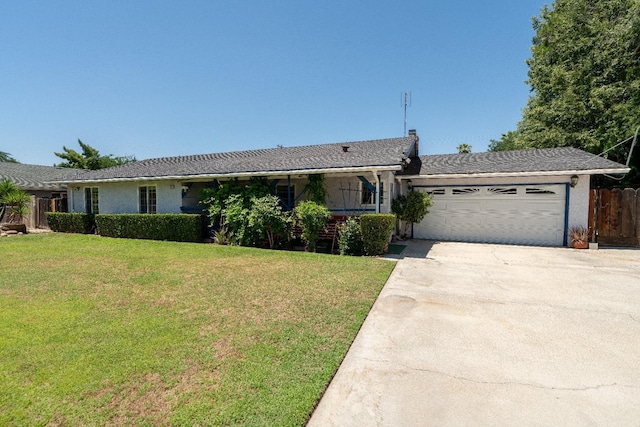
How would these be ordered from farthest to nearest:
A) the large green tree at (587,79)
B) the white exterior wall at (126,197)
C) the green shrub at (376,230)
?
the large green tree at (587,79) < the white exterior wall at (126,197) < the green shrub at (376,230)

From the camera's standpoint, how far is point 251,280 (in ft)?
20.4

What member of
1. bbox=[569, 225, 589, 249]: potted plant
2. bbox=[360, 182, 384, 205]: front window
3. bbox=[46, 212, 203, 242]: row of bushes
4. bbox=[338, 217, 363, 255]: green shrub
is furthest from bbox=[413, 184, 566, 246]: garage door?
bbox=[46, 212, 203, 242]: row of bushes

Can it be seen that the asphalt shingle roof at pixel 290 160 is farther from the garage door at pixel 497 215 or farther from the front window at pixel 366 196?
the garage door at pixel 497 215

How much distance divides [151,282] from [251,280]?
209cm

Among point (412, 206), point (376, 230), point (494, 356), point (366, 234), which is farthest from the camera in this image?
point (412, 206)

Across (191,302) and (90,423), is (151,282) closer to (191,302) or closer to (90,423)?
(191,302)

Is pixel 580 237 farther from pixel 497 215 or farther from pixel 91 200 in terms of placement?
pixel 91 200

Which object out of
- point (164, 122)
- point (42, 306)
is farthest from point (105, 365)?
point (164, 122)

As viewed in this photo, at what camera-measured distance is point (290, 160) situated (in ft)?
42.3

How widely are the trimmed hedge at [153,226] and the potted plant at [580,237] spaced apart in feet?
47.4

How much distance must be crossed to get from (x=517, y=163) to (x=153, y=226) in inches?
627

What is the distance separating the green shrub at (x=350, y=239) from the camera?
30.8 feet

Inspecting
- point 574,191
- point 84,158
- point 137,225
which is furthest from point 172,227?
point 84,158

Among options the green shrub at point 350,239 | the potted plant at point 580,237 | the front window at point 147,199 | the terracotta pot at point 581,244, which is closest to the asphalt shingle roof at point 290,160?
the front window at point 147,199
